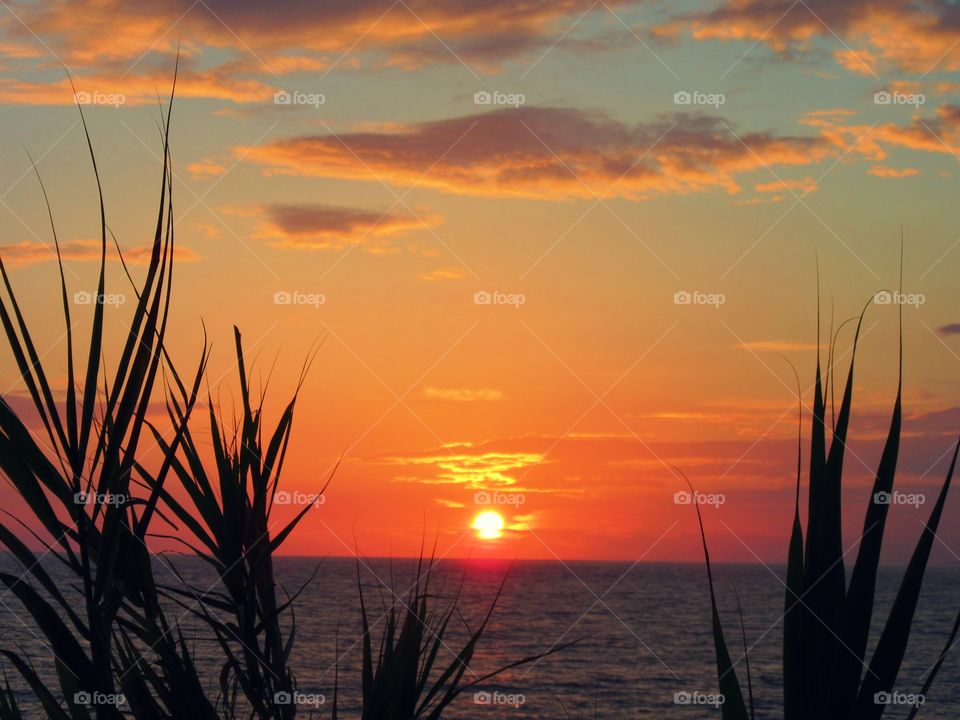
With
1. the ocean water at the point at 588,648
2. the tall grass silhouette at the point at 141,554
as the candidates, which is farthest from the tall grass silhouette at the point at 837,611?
the ocean water at the point at 588,648

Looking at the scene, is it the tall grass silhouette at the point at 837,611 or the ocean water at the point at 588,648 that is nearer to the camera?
the tall grass silhouette at the point at 837,611

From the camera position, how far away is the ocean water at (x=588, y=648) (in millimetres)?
33781

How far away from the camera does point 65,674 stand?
6.55 ft

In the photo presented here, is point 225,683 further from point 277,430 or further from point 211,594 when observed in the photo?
point 277,430

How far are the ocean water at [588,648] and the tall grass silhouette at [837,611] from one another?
428 centimetres

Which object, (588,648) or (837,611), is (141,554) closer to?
(837,611)

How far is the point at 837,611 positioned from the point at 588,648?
51.2 metres

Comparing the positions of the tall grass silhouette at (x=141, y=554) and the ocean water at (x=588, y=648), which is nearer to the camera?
the tall grass silhouette at (x=141, y=554)

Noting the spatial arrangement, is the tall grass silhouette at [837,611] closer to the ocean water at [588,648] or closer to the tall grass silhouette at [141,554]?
the tall grass silhouette at [141,554]

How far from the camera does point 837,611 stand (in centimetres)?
137

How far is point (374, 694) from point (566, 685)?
38.6 metres

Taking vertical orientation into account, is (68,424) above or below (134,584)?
above

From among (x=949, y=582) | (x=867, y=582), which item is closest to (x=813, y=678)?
(x=867, y=582)

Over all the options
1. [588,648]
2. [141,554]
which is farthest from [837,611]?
[588,648]
